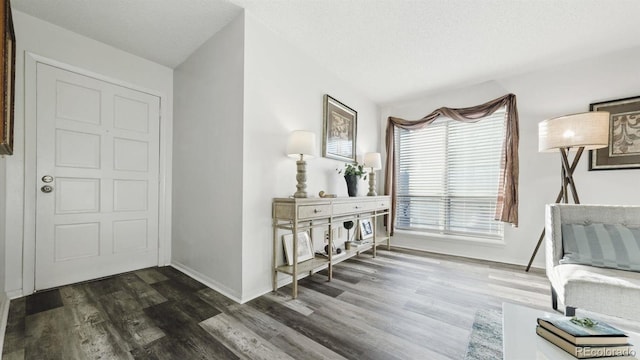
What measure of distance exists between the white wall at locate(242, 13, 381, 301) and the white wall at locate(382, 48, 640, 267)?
7.68 ft

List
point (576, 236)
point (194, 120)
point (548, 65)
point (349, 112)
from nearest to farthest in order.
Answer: point (576, 236) < point (194, 120) < point (548, 65) < point (349, 112)

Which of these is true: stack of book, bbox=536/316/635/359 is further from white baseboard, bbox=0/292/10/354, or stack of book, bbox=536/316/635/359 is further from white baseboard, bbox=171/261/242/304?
white baseboard, bbox=0/292/10/354

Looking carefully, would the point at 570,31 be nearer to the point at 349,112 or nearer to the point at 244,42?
the point at 349,112

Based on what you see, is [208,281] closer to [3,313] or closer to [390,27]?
[3,313]

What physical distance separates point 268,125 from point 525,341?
86.3 inches

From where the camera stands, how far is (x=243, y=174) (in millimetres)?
2035

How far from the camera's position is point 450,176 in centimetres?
360

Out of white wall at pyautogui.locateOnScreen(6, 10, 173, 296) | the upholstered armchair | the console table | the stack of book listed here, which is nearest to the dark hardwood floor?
the console table

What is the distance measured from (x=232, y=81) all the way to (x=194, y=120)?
80 centimetres

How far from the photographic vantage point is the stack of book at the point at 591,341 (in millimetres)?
872

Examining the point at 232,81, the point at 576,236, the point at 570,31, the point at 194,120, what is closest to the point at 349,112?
the point at 232,81

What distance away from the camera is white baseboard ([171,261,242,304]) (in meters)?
2.04

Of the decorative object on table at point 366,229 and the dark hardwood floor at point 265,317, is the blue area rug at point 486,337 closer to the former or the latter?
the dark hardwood floor at point 265,317

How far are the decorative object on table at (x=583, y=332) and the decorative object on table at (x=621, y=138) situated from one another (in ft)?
8.87
